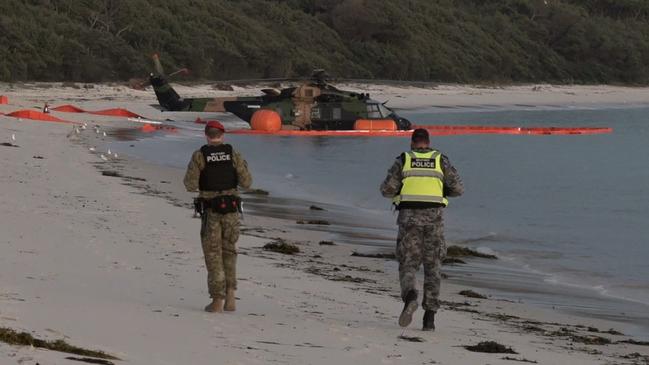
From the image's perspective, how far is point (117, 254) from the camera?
40.8ft

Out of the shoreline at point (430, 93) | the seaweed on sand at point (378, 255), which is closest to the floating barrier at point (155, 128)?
the shoreline at point (430, 93)

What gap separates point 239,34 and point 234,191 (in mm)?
61485

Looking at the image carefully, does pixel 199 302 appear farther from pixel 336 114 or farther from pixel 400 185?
pixel 336 114

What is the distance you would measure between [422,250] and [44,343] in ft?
12.0

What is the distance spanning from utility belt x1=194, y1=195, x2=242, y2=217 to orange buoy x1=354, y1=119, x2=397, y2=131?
91.6 ft

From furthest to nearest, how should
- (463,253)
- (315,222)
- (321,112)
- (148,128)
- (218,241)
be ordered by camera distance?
(148,128)
(321,112)
(315,222)
(463,253)
(218,241)

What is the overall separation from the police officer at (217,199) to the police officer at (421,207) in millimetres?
1222

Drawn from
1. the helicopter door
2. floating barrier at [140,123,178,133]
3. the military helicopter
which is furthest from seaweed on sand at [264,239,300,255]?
floating barrier at [140,123,178,133]

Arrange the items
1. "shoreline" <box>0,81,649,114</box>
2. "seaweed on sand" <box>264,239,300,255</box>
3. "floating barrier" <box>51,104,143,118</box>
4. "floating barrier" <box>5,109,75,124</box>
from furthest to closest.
Result: "shoreline" <box>0,81,649,114</box> → "floating barrier" <box>51,104,143,118</box> → "floating barrier" <box>5,109,75,124</box> → "seaweed on sand" <box>264,239,300,255</box>

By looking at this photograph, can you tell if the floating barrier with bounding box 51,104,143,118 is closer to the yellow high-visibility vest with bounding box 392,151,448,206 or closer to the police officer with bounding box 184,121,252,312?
the police officer with bounding box 184,121,252,312

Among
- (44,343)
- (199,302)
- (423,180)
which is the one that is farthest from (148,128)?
(44,343)

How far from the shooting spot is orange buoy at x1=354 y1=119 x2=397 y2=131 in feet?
124

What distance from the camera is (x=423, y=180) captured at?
9961 millimetres

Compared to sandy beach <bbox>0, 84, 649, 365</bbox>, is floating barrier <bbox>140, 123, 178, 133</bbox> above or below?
above
